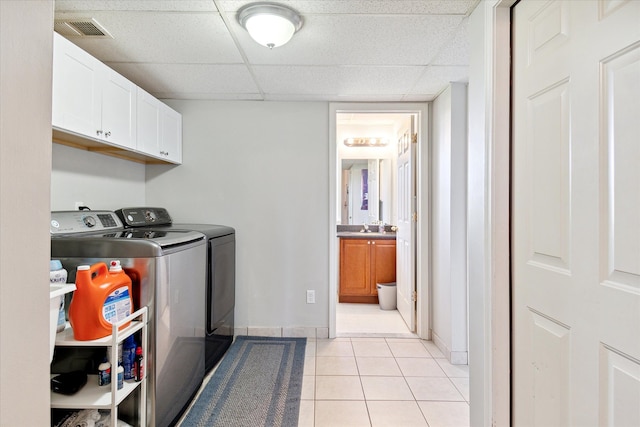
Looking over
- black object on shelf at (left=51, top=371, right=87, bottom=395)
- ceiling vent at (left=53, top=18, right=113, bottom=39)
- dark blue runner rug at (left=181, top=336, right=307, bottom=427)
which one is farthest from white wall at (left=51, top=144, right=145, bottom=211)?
dark blue runner rug at (left=181, top=336, right=307, bottom=427)

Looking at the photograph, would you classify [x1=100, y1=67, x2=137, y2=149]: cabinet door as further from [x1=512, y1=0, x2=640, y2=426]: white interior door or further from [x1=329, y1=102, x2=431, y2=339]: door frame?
[x1=512, y1=0, x2=640, y2=426]: white interior door

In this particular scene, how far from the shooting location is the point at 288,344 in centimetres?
267

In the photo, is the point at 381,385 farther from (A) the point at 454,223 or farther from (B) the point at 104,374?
(B) the point at 104,374

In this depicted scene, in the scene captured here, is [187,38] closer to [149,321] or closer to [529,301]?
[149,321]

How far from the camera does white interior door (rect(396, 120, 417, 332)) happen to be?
293 centimetres

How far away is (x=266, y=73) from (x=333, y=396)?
7.42ft

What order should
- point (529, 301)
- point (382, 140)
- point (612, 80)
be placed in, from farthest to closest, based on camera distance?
point (382, 140) → point (529, 301) → point (612, 80)

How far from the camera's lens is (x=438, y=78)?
2.30 metres

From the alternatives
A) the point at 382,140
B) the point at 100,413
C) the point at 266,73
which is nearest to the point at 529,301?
the point at 100,413

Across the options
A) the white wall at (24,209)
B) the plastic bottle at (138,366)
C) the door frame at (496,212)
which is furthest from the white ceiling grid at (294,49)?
the plastic bottle at (138,366)

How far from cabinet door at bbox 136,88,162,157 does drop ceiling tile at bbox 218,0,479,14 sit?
1.07 m

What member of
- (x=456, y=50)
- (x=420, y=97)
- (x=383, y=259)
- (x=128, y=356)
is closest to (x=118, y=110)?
(x=128, y=356)

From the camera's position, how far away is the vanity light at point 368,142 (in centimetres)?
425

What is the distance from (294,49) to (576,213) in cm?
169
